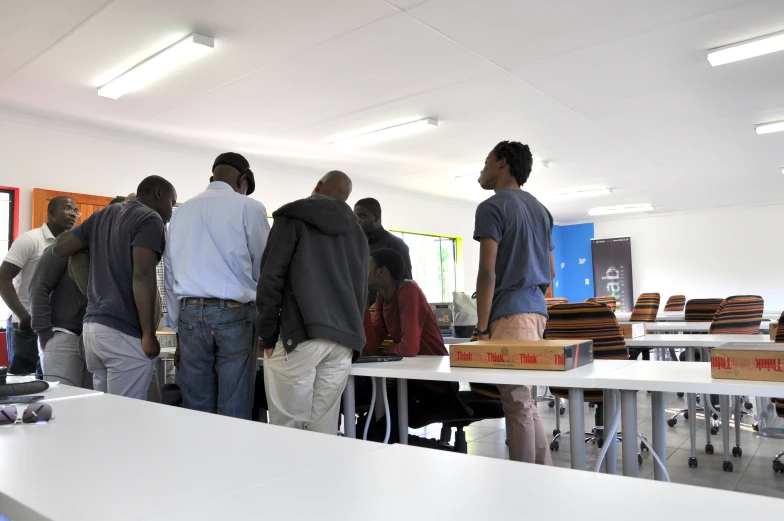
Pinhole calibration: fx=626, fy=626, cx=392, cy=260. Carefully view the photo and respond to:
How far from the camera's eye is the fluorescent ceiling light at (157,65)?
3914 millimetres

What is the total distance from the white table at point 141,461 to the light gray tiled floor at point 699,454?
222 cm

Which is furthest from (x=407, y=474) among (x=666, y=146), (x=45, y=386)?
(x=666, y=146)

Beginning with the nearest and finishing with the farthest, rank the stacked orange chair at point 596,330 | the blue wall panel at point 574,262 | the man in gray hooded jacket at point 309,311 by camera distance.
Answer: the man in gray hooded jacket at point 309,311
the stacked orange chair at point 596,330
the blue wall panel at point 574,262

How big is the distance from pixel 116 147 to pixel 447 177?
4238mm

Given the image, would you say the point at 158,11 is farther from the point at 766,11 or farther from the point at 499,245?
the point at 766,11

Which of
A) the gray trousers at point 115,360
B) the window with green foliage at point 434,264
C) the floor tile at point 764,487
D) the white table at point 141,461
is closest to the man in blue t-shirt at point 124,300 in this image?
the gray trousers at point 115,360

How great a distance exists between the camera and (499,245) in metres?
2.45

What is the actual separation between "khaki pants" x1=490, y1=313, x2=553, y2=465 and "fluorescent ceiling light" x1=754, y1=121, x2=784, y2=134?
5.22m

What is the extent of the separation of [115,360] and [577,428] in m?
1.75

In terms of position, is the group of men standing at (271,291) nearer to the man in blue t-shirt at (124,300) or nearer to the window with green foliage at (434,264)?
the man in blue t-shirt at (124,300)

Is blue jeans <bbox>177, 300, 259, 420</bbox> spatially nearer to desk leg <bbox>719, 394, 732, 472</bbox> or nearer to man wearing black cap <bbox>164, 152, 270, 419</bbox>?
man wearing black cap <bbox>164, 152, 270, 419</bbox>

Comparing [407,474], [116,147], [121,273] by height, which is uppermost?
[116,147]

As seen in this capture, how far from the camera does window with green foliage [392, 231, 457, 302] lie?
10266 mm

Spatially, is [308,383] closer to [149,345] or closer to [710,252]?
[149,345]
